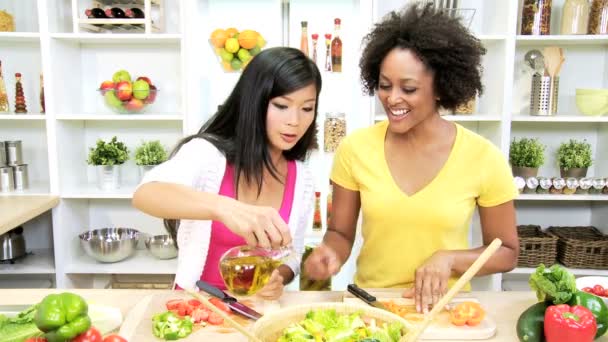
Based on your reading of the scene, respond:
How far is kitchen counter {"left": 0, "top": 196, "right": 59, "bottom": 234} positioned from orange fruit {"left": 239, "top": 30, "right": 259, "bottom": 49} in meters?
1.19

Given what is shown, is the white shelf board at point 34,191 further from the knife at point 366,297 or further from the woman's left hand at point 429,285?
the woman's left hand at point 429,285

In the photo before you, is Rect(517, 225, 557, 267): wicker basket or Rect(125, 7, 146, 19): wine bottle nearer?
Rect(125, 7, 146, 19): wine bottle

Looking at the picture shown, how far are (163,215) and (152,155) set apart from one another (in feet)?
5.25

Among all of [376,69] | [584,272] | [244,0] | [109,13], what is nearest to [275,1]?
[244,0]

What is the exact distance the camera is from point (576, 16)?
2525 millimetres

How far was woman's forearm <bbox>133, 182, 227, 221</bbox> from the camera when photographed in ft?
3.61

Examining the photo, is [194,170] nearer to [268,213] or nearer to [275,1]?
[268,213]

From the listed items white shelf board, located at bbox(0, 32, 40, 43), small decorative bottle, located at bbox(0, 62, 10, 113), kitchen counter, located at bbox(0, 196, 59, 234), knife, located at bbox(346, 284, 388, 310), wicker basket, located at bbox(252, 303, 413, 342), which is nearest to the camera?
wicker basket, located at bbox(252, 303, 413, 342)

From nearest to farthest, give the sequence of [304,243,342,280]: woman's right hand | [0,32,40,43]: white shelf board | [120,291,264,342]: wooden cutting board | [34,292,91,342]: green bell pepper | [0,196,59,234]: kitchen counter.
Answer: [34,292,91,342]: green bell pepper
[120,291,264,342]: wooden cutting board
[304,243,342,280]: woman's right hand
[0,196,59,234]: kitchen counter
[0,32,40,43]: white shelf board

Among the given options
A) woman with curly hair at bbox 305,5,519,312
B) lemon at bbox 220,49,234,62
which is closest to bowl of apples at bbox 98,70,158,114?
lemon at bbox 220,49,234,62

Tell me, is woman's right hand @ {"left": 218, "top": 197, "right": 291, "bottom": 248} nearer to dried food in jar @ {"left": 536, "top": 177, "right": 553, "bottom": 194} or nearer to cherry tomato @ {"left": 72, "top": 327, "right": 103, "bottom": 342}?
cherry tomato @ {"left": 72, "top": 327, "right": 103, "bottom": 342}

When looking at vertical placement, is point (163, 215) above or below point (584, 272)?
above

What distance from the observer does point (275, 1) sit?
8.60 ft

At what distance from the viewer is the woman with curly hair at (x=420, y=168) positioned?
1373mm
